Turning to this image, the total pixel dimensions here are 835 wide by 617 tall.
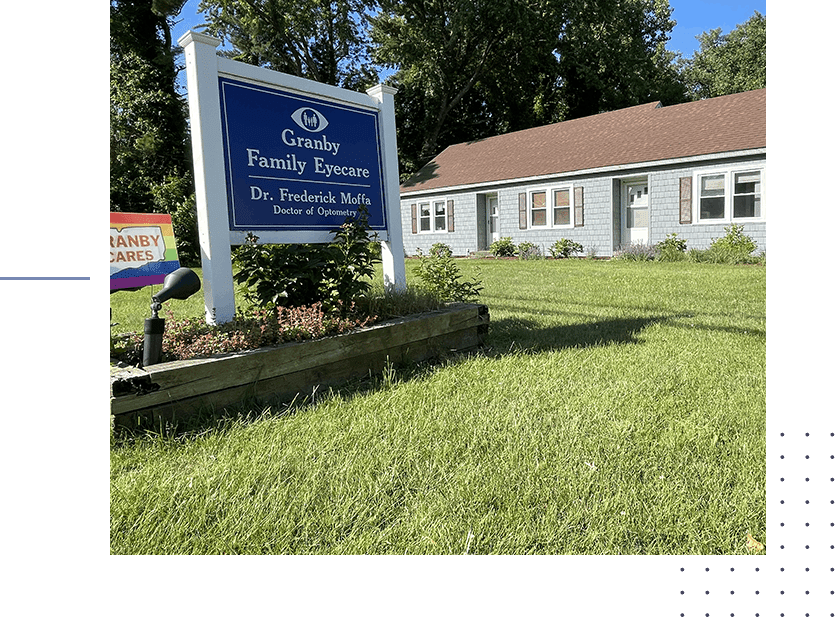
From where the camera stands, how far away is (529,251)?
16828 millimetres

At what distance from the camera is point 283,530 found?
73.5 inches

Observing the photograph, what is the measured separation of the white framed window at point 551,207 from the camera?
54.1ft

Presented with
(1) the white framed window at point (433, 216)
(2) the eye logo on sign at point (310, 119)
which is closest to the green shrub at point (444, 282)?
(2) the eye logo on sign at point (310, 119)

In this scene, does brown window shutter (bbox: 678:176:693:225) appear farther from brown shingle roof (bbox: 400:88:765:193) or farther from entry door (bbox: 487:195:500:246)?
entry door (bbox: 487:195:500:246)

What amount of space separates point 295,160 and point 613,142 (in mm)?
14402

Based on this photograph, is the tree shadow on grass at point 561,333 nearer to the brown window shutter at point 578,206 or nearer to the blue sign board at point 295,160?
the blue sign board at point 295,160

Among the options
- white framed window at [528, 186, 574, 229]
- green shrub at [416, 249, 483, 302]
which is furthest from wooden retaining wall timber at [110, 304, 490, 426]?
white framed window at [528, 186, 574, 229]

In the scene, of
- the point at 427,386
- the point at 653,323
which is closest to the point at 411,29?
the point at 653,323

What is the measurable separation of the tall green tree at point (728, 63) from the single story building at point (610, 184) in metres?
15.1

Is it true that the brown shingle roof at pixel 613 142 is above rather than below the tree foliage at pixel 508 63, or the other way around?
below

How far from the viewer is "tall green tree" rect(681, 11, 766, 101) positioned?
1105 inches

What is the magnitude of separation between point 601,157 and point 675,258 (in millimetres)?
3911

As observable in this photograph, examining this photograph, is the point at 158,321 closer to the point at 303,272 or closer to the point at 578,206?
the point at 303,272

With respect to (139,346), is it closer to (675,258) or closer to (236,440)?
(236,440)
